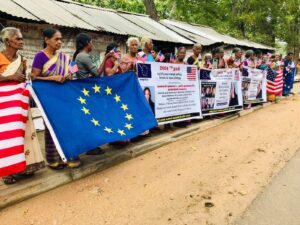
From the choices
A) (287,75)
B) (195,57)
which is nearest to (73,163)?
(195,57)

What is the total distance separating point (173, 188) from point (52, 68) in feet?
7.49

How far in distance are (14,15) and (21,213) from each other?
4.89 metres

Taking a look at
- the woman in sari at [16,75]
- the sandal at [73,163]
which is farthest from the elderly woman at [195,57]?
the woman in sari at [16,75]

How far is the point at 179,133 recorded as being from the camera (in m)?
7.61

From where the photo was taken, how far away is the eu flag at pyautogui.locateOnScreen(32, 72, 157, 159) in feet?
15.3

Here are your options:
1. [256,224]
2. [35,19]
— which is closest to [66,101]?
[256,224]

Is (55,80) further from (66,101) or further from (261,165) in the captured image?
(261,165)

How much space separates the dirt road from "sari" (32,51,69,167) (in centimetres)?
57

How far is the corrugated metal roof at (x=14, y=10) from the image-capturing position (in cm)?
749

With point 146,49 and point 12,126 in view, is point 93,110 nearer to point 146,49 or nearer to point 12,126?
point 12,126

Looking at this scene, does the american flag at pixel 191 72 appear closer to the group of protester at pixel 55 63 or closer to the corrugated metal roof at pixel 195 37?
the group of protester at pixel 55 63

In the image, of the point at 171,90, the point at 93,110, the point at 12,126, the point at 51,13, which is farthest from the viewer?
the point at 51,13

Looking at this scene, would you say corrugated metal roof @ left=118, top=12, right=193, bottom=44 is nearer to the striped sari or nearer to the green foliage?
the striped sari

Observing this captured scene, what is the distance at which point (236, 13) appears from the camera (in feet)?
95.6
